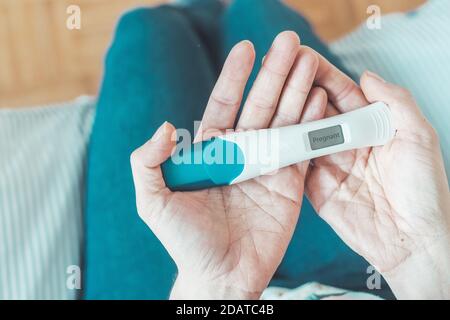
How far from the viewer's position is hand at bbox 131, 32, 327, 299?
1.14 feet

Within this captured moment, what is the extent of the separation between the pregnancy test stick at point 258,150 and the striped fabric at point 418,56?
0.14 meters

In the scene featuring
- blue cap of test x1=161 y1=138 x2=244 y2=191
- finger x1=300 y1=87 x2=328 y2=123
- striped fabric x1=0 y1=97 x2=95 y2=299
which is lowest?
striped fabric x1=0 y1=97 x2=95 y2=299

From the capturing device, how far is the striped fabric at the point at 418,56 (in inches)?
19.0

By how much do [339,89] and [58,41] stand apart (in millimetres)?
457

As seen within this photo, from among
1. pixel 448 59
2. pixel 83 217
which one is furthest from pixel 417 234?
pixel 83 217

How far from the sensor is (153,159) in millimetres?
326

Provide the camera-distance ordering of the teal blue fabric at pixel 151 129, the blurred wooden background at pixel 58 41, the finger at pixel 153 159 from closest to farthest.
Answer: the finger at pixel 153 159, the teal blue fabric at pixel 151 129, the blurred wooden background at pixel 58 41

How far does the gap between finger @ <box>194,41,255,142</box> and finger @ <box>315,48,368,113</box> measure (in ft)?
0.21

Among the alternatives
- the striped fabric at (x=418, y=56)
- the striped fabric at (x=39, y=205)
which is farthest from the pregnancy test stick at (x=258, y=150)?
the striped fabric at (x=39, y=205)

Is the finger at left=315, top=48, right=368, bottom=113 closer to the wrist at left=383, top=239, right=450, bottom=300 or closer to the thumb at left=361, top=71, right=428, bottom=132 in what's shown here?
the thumb at left=361, top=71, right=428, bottom=132

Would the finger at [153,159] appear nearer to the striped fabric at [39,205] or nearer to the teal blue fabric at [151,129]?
the teal blue fabric at [151,129]

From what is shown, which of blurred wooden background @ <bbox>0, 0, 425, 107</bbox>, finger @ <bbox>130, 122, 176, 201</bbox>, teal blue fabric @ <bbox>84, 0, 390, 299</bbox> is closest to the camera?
finger @ <bbox>130, 122, 176, 201</bbox>

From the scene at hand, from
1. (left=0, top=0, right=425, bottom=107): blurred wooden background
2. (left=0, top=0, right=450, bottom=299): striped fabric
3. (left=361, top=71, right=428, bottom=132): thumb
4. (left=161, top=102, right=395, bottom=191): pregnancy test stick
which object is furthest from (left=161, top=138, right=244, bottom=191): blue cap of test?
(left=0, top=0, right=425, bottom=107): blurred wooden background

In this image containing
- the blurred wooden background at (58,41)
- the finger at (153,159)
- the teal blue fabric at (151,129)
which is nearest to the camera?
the finger at (153,159)
